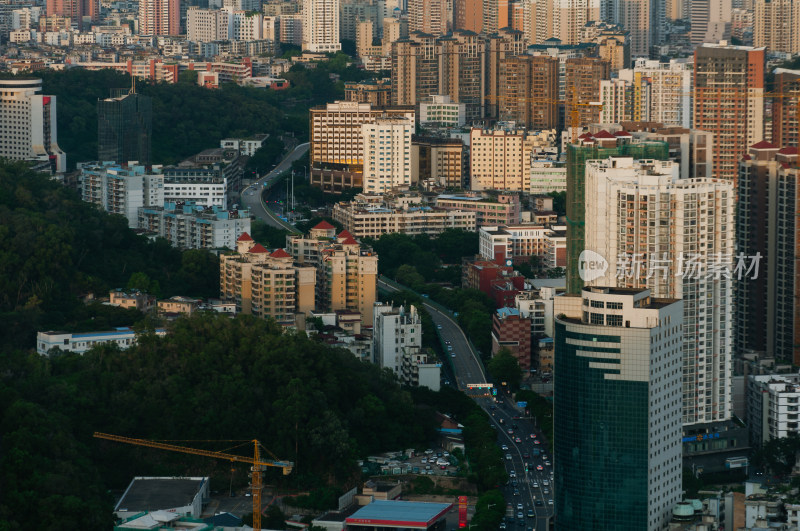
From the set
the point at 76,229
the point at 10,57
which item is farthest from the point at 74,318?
the point at 10,57

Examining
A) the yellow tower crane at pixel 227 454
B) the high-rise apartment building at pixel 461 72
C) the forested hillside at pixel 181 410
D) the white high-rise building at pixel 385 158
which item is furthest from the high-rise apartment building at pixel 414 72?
the yellow tower crane at pixel 227 454

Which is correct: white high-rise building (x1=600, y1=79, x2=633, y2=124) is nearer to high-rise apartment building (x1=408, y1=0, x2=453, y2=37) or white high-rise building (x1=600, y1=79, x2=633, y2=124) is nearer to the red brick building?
the red brick building

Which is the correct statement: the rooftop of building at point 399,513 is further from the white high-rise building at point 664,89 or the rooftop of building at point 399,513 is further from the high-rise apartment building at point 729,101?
the white high-rise building at point 664,89

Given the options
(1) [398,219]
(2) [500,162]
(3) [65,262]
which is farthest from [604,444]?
(2) [500,162]

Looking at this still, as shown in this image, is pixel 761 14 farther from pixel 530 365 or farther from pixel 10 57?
pixel 530 365

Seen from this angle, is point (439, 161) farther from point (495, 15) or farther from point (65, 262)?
point (495, 15)

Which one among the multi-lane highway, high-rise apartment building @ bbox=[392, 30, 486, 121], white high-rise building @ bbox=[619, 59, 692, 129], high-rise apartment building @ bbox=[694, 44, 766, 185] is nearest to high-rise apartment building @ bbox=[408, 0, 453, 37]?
high-rise apartment building @ bbox=[392, 30, 486, 121]
